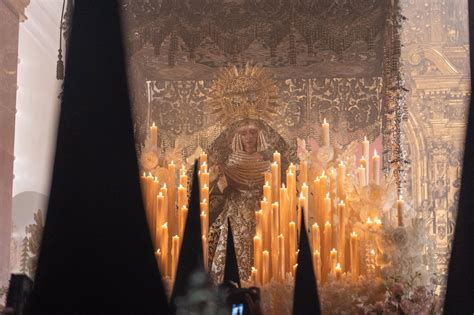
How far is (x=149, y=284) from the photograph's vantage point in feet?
7.83

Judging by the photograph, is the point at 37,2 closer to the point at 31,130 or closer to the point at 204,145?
the point at 31,130

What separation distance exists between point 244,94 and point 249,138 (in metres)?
0.32

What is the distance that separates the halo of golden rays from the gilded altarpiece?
4.44m

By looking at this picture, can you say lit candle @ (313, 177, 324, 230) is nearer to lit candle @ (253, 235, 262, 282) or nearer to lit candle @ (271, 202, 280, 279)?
lit candle @ (271, 202, 280, 279)

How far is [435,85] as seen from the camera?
418 inches

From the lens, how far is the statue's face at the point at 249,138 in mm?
6387

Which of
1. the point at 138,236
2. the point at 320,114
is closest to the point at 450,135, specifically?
the point at 320,114

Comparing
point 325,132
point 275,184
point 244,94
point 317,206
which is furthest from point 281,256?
point 244,94

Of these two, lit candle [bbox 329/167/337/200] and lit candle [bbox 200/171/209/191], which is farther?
lit candle [bbox 200/171/209/191]

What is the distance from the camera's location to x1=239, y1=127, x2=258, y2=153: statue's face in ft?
21.0

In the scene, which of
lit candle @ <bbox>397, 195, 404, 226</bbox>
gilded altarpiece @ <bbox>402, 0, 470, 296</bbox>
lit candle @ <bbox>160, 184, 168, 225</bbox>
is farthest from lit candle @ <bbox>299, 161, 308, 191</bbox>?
gilded altarpiece @ <bbox>402, 0, 470, 296</bbox>

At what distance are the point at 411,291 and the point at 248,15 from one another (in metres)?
2.30

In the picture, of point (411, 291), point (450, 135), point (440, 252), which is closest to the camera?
point (411, 291)

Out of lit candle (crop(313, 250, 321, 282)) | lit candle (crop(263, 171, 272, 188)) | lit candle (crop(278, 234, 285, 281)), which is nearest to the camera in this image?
lit candle (crop(313, 250, 321, 282))
